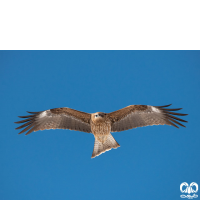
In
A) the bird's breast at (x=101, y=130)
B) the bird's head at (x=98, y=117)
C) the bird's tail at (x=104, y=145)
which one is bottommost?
the bird's tail at (x=104, y=145)

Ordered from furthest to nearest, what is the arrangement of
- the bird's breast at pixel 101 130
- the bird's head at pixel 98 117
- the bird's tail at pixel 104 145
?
the bird's tail at pixel 104 145 < the bird's breast at pixel 101 130 < the bird's head at pixel 98 117

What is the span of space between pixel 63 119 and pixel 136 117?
2.67m

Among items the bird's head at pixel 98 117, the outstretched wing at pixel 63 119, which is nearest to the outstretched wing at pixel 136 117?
the bird's head at pixel 98 117

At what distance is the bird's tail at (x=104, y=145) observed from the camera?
28.2 ft

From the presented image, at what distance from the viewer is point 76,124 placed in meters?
8.91

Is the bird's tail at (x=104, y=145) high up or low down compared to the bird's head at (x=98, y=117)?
down

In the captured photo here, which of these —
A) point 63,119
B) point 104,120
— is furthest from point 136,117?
point 63,119

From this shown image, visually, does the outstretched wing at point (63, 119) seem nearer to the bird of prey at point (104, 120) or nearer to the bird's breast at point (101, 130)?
the bird of prey at point (104, 120)

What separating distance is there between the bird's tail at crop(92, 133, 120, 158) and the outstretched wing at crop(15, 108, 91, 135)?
617 millimetres

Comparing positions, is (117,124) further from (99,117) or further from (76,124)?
(76,124)

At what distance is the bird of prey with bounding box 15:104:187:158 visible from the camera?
28.2 feet

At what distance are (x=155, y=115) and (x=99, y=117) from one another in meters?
2.10
